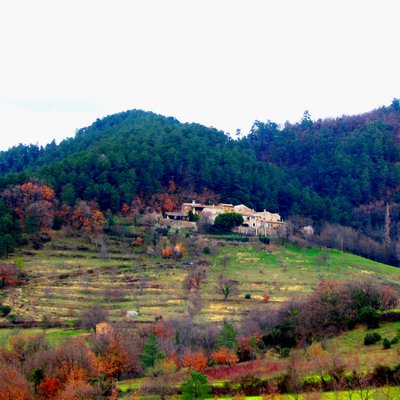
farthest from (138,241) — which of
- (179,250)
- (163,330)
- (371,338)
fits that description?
(371,338)

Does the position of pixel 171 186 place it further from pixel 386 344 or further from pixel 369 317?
pixel 386 344

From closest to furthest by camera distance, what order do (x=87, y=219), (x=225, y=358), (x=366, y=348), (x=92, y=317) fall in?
(x=366, y=348), (x=225, y=358), (x=92, y=317), (x=87, y=219)

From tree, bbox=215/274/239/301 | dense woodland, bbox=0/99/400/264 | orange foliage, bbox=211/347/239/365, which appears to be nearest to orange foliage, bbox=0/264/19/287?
dense woodland, bbox=0/99/400/264

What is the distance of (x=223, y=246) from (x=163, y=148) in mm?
25121

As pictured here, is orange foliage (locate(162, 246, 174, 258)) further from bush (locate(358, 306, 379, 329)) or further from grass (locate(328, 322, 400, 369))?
bush (locate(358, 306, 379, 329))

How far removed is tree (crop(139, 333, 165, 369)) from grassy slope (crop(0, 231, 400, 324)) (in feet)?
30.5

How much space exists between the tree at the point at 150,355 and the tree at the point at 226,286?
51.0ft

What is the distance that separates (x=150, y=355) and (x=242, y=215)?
39987mm

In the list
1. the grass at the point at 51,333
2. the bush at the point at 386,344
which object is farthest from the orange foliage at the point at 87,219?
the bush at the point at 386,344

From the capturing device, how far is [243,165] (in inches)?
3164

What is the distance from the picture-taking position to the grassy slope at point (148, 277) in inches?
1563

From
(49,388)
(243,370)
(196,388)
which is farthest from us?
(243,370)

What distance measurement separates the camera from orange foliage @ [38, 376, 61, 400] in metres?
22.9

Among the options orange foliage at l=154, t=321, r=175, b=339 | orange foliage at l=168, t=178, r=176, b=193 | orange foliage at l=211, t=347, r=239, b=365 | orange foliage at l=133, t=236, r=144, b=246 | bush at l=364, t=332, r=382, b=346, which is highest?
orange foliage at l=168, t=178, r=176, b=193
